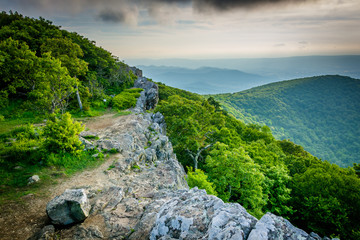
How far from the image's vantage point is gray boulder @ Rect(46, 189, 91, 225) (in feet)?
25.1

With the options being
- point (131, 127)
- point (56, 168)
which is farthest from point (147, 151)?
point (56, 168)

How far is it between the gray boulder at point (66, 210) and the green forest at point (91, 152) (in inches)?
150

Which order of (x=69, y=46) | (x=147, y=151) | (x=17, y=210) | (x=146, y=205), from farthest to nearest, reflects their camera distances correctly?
(x=69, y=46), (x=147, y=151), (x=146, y=205), (x=17, y=210)

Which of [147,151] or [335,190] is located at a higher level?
[147,151]

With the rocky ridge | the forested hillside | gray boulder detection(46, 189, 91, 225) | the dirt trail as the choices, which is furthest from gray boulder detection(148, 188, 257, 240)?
the forested hillside

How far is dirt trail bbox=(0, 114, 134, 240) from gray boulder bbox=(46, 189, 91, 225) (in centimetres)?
82

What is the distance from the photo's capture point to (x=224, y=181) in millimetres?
18156

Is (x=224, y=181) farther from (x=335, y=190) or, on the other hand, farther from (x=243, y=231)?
(x=335, y=190)

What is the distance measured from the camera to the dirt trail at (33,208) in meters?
7.30

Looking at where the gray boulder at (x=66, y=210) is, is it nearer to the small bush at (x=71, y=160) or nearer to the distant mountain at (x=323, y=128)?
the small bush at (x=71, y=160)

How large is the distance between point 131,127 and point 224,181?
1309 cm

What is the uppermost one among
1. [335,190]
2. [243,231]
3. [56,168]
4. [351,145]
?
[243,231]

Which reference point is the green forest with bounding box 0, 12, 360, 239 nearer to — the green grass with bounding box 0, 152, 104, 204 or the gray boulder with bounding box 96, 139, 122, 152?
the green grass with bounding box 0, 152, 104, 204

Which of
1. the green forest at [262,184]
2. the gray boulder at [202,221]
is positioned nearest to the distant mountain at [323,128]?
Answer: the green forest at [262,184]
